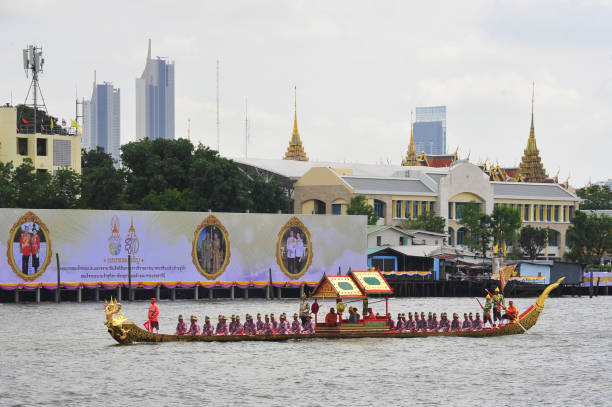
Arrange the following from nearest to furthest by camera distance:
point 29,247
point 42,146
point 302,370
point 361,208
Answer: point 302,370, point 29,247, point 42,146, point 361,208

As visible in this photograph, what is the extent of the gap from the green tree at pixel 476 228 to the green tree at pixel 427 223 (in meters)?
2.90

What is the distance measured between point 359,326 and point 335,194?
85.2 metres

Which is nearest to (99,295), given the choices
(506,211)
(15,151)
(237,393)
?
(15,151)

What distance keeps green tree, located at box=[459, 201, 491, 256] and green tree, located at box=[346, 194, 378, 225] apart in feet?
39.4

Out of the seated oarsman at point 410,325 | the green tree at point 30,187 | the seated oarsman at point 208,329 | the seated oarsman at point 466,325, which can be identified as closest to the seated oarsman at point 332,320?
the seated oarsman at point 410,325

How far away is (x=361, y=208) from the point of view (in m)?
138

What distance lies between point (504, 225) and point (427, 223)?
11.2 metres

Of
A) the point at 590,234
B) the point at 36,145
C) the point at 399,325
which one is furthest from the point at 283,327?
the point at 590,234

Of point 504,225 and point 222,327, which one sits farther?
point 504,225

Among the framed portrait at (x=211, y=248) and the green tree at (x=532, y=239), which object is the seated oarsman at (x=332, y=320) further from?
the green tree at (x=532, y=239)

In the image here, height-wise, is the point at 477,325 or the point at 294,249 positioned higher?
the point at 294,249

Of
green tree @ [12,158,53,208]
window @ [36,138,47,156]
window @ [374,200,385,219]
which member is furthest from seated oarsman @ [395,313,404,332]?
window @ [374,200,385,219]

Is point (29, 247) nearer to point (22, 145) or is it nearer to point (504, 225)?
point (22, 145)

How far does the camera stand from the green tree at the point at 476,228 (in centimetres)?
13962
